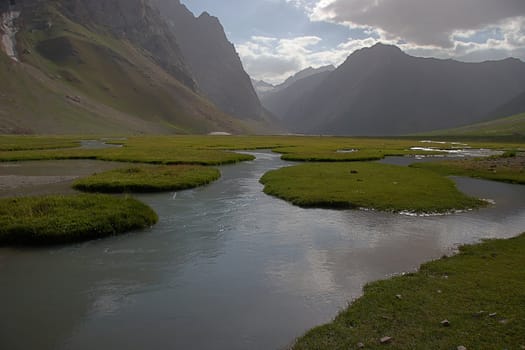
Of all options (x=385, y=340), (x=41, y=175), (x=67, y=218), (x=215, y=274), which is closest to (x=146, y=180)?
(x=41, y=175)

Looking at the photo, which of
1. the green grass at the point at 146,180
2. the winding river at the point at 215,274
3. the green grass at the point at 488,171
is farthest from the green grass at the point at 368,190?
the green grass at the point at 146,180

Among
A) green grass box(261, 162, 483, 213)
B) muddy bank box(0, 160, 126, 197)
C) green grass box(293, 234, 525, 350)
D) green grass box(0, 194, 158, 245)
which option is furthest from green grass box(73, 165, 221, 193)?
green grass box(293, 234, 525, 350)

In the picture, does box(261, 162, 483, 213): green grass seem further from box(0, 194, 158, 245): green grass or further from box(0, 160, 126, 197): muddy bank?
box(0, 160, 126, 197): muddy bank

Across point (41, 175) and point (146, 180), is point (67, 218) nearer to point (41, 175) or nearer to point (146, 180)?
point (146, 180)

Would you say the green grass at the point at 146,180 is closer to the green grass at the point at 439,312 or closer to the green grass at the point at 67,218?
the green grass at the point at 67,218

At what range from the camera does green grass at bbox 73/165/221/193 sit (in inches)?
1331

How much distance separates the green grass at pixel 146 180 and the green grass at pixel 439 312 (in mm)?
24863

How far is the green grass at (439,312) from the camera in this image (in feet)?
33.5

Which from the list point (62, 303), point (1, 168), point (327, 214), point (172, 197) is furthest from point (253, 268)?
point (1, 168)

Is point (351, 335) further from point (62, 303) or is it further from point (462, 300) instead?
point (62, 303)

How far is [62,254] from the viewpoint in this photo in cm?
1789

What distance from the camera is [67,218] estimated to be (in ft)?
68.9

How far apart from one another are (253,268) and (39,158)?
56.2 meters

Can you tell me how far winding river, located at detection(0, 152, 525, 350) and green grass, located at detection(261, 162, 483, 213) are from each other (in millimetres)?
2098
